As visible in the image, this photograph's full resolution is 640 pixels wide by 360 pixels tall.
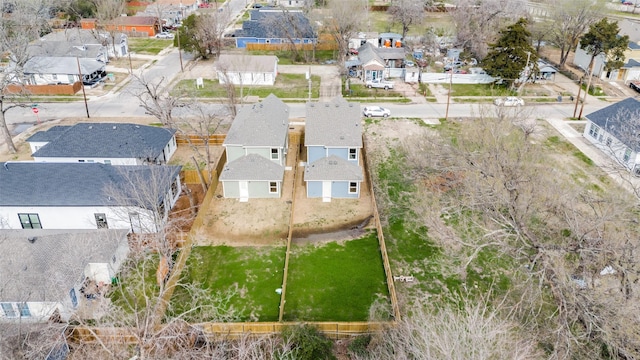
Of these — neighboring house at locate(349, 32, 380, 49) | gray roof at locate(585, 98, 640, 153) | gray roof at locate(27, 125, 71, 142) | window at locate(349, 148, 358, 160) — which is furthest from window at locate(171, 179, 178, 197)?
neighboring house at locate(349, 32, 380, 49)

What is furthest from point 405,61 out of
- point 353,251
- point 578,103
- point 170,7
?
point 170,7

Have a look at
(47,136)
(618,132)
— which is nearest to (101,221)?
(47,136)

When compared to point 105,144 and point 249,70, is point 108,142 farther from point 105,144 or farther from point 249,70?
point 249,70

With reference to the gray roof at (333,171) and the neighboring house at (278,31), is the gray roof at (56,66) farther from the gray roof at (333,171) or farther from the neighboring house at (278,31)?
the gray roof at (333,171)

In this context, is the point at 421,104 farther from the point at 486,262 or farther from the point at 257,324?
the point at 257,324

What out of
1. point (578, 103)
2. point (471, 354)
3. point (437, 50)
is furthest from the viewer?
point (437, 50)

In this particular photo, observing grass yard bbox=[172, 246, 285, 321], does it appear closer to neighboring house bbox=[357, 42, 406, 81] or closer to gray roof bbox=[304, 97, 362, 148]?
gray roof bbox=[304, 97, 362, 148]

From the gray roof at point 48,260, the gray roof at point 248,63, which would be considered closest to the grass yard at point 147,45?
the gray roof at point 248,63
